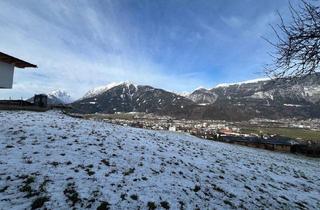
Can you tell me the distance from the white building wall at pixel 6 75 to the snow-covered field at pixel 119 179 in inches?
648

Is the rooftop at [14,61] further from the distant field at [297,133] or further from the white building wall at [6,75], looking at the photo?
the distant field at [297,133]

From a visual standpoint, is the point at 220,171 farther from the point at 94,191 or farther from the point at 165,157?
the point at 94,191

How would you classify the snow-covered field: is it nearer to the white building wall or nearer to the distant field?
the white building wall

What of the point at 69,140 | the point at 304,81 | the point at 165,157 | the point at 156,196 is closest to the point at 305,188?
the point at 165,157

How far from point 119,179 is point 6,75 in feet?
92.3

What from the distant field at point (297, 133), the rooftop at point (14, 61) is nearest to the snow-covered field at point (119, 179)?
the rooftop at point (14, 61)

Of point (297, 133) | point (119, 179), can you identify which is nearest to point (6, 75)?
point (119, 179)

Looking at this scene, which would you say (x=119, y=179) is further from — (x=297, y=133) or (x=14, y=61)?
(x=297, y=133)

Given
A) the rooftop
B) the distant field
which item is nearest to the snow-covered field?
the rooftop

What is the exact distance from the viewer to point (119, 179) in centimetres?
1018

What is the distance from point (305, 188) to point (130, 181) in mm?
12345

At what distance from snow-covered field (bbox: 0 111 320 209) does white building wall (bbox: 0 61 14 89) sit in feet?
54.0

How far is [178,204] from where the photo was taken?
8.88 metres

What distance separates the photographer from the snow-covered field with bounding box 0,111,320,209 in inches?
324
